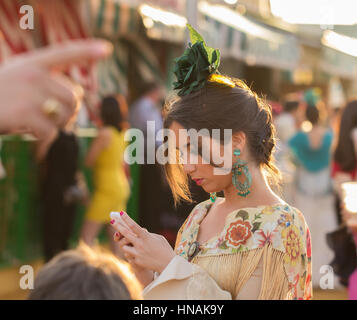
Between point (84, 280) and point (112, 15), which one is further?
point (112, 15)

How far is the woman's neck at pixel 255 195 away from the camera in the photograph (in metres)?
1.89

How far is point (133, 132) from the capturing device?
605 cm

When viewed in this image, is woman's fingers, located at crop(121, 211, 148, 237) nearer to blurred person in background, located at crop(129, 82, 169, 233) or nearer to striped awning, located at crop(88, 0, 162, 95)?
blurred person in background, located at crop(129, 82, 169, 233)

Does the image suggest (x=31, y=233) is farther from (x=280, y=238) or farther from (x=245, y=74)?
(x=245, y=74)

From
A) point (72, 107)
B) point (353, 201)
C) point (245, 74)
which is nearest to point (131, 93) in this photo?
point (245, 74)

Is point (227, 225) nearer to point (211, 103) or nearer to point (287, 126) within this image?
point (211, 103)

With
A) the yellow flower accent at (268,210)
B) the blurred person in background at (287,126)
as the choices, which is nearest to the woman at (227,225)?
the yellow flower accent at (268,210)

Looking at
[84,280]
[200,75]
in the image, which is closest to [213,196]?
[200,75]

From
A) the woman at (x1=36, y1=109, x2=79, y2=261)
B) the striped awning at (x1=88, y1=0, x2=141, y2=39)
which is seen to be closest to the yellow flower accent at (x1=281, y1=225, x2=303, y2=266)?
the woman at (x1=36, y1=109, x2=79, y2=261)

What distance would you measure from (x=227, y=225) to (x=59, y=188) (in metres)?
3.58

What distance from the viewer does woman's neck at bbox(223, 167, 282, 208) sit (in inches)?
74.5

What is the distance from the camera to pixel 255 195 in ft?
6.24

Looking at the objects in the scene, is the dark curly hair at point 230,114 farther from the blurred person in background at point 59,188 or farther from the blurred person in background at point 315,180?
the blurred person in background at point 315,180

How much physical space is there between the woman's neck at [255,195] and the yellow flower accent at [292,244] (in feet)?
0.37
